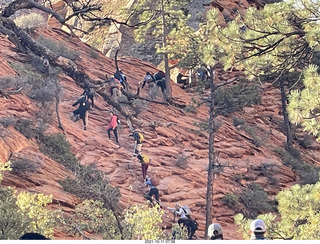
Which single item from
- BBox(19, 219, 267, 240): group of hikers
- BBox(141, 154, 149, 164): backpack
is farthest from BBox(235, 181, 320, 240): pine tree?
BBox(141, 154, 149, 164): backpack

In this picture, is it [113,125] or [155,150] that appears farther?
[155,150]

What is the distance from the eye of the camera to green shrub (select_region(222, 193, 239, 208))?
2308 centimetres

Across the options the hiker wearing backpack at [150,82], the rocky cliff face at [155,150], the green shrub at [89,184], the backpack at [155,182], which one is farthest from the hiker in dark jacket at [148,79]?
the green shrub at [89,184]

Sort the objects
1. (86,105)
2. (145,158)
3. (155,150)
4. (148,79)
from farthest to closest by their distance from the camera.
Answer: (148,79), (155,150), (86,105), (145,158)

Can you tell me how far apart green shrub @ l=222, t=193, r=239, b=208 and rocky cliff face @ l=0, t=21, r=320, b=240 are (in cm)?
22

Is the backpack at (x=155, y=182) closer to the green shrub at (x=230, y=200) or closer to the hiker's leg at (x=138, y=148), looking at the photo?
the hiker's leg at (x=138, y=148)

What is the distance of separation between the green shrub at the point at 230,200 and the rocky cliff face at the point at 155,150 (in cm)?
22

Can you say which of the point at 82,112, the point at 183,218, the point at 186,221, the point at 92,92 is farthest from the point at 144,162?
the point at 92,92

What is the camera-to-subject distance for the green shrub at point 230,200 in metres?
23.1

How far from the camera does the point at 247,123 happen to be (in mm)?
32406

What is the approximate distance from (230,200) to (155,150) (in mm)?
4289

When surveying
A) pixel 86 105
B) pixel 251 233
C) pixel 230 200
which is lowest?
pixel 251 233

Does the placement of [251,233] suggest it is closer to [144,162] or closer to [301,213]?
[301,213]

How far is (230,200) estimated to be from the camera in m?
23.1
